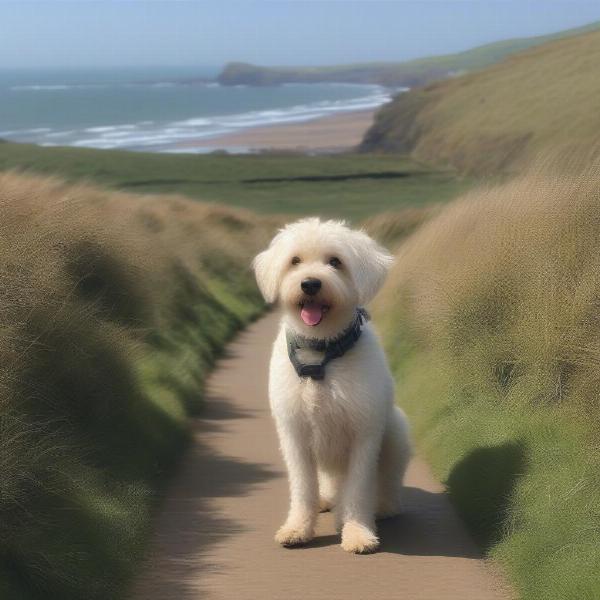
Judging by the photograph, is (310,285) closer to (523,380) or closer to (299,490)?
(299,490)

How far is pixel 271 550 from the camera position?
22.0 ft

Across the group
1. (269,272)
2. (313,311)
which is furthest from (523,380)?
(269,272)

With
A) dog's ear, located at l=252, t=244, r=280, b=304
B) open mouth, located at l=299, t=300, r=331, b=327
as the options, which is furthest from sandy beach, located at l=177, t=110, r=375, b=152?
open mouth, located at l=299, t=300, r=331, b=327

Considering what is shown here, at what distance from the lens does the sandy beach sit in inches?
2702

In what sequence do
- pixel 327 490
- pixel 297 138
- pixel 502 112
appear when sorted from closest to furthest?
pixel 327 490 < pixel 502 112 < pixel 297 138

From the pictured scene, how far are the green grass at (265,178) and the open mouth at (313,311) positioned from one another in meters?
25.8

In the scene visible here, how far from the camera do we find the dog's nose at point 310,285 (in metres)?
6.26

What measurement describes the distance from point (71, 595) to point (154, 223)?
14.4 m

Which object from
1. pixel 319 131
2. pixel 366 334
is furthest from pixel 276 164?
pixel 366 334

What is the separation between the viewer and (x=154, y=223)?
19.5m

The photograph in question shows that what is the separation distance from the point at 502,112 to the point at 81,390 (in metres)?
43.4

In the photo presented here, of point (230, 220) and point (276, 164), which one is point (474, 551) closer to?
point (230, 220)

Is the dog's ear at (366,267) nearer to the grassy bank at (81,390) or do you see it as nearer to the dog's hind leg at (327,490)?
the dog's hind leg at (327,490)

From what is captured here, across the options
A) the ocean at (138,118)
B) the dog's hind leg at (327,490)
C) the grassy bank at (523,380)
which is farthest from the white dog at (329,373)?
the ocean at (138,118)
